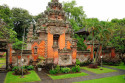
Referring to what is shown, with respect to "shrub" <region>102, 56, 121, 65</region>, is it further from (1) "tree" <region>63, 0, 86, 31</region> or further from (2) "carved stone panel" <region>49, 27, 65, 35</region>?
(1) "tree" <region>63, 0, 86, 31</region>

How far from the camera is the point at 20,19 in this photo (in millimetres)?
37250

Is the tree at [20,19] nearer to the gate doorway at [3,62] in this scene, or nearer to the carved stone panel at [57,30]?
the gate doorway at [3,62]

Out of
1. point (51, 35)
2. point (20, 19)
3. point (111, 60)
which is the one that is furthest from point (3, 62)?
point (111, 60)

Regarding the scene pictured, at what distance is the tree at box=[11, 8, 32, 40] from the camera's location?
36406 mm

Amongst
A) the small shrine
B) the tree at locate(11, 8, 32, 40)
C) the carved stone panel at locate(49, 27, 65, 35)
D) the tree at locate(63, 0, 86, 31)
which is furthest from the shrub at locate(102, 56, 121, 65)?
the tree at locate(11, 8, 32, 40)

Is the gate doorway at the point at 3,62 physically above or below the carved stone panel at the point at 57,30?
below

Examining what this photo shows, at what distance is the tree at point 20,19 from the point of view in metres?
36.4

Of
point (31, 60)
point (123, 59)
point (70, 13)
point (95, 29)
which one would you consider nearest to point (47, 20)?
point (31, 60)

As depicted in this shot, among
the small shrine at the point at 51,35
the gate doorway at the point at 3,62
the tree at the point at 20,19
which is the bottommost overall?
the gate doorway at the point at 3,62

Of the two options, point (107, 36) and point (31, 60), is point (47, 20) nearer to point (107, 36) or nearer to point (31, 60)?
point (31, 60)

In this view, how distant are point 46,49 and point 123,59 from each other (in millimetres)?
13411

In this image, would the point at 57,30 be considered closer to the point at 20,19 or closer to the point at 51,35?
the point at 51,35

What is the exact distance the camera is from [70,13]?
3142 cm

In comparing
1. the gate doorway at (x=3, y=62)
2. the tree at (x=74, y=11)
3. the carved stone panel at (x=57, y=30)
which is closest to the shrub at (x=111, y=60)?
the carved stone panel at (x=57, y=30)
